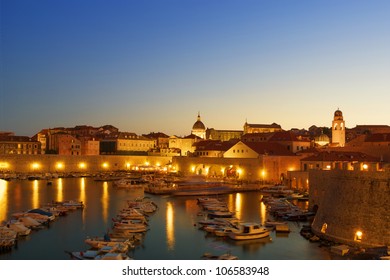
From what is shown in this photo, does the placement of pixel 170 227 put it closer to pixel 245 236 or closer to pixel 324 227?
pixel 245 236

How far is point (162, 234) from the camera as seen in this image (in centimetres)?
1277

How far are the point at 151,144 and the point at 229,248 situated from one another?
125 feet

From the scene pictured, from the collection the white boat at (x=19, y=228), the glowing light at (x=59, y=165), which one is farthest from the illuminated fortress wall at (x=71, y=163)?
the white boat at (x=19, y=228)

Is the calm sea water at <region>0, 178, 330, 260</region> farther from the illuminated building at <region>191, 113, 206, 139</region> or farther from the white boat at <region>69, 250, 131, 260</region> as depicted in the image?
the illuminated building at <region>191, 113, 206, 139</region>

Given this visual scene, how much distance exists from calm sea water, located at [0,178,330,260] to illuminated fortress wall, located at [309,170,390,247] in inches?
22.2

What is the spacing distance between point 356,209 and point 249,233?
3020 mm

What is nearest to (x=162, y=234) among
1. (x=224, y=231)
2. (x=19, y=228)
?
(x=224, y=231)

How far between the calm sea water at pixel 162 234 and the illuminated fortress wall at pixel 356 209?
22.2 inches

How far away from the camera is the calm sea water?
10570 millimetres

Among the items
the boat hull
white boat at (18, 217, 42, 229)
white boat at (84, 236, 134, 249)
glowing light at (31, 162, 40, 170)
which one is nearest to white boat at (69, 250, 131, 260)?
white boat at (84, 236, 134, 249)

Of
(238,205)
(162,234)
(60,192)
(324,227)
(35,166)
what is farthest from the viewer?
(35,166)

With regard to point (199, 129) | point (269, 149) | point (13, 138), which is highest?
point (199, 129)
